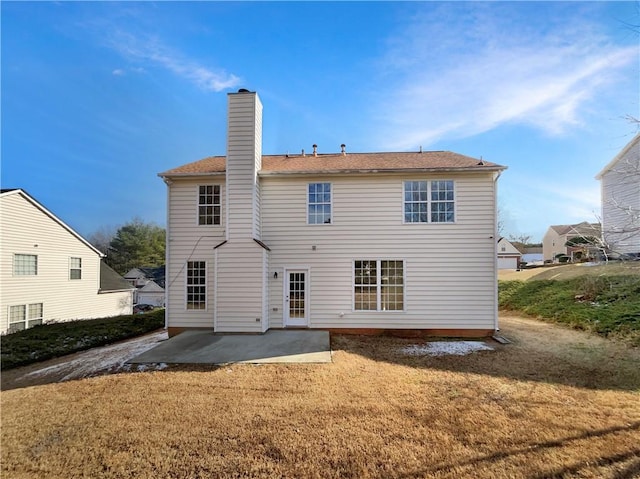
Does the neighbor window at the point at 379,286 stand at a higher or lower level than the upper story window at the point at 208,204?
lower

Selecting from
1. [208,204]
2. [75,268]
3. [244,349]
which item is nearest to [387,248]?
[244,349]

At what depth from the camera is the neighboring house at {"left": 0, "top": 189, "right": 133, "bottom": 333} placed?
15.1 m

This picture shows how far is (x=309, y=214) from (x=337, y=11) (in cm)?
670

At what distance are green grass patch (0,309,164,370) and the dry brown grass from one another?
3.70m

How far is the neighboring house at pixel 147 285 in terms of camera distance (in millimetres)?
35062

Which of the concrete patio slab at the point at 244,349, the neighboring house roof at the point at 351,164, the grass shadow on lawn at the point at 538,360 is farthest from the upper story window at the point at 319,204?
the grass shadow on lawn at the point at 538,360

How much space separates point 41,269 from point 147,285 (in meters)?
19.2

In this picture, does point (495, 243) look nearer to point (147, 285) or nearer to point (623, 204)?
point (623, 204)

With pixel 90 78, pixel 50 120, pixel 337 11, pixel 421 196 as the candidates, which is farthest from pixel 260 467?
pixel 50 120

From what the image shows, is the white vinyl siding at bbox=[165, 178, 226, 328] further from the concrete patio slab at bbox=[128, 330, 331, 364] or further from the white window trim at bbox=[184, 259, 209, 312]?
the concrete patio slab at bbox=[128, 330, 331, 364]

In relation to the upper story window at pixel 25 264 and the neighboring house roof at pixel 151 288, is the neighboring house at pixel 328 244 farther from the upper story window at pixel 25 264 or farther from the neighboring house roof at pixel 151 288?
the neighboring house roof at pixel 151 288

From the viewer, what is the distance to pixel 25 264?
52.5ft

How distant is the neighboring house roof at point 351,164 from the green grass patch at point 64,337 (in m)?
6.40

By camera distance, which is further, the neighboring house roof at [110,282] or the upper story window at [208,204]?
the neighboring house roof at [110,282]
